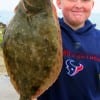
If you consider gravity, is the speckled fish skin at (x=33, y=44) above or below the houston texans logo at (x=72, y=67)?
above

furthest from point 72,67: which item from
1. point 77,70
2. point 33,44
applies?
point 33,44

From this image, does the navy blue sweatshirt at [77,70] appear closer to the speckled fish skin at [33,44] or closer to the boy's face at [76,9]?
the boy's face at [76,9]

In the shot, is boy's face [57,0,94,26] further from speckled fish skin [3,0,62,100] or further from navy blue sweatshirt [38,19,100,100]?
speckled fish skin [3,0,62,100]

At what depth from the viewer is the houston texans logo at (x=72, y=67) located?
4.65 m

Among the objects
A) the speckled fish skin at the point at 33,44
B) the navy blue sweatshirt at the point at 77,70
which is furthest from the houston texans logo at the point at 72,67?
the speckled fish skin at the point at 33,44

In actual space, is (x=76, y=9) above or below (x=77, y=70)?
above

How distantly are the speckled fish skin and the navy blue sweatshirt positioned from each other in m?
0.80

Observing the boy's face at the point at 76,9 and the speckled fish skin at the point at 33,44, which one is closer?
the speckled fish skin at the point at 33,44

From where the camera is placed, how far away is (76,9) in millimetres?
4598

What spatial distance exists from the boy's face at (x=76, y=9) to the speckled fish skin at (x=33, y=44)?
2.73ft

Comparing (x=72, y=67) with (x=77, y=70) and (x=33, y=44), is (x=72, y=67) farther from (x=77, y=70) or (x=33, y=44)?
(x=33, y=44)

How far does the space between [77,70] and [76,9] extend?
0.62 meters

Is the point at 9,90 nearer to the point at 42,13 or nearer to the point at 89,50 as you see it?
the point at 89,50

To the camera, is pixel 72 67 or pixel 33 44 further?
pixel 72 67
